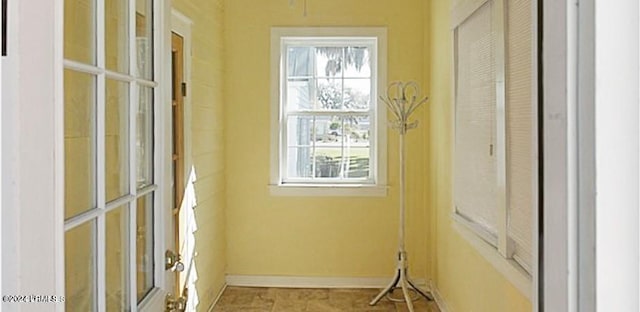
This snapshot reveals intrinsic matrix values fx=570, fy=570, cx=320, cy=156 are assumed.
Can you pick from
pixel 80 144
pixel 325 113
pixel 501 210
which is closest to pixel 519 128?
pixel 501 210

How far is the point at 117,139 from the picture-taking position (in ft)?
4.81

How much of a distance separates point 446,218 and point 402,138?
770mm

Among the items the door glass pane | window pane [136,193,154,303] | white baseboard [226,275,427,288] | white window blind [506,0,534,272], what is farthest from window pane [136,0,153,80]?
white baseboard [226,275,427,288]

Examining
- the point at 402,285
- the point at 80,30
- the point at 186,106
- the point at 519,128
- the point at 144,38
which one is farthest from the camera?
the point at 402,285

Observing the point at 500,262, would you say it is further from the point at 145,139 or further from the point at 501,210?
the point at 145,139

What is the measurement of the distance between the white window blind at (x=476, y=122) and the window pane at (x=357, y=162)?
1313mm

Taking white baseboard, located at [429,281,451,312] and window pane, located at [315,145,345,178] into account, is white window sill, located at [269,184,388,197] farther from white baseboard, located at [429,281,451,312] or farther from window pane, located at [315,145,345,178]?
white baseboard, located at [429,281,451,312]

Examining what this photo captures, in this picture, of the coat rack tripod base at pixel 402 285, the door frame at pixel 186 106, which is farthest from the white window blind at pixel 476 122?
the door frame at pixel 186 106

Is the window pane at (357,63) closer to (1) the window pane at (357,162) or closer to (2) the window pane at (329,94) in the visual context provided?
(2) the window pane at (329,94)

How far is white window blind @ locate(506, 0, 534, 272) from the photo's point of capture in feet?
7.75

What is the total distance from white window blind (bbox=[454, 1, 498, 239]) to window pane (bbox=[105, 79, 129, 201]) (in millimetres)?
2027

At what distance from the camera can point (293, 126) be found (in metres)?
5.10

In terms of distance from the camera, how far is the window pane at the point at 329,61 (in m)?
5.07
